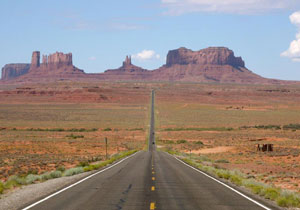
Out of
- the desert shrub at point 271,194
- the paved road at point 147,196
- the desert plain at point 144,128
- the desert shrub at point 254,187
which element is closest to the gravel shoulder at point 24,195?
the paved road at point 147,196

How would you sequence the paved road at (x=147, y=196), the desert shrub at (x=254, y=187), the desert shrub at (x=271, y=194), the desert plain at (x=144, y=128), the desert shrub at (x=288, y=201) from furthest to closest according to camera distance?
the desert plain at (x=144, y=128)
the desert shrub at (x=254, y=187)
the desert shrub at (x=271, y=194)
the desert shrub at (x=288, y=201)
the paved road at (x=147, y=196)

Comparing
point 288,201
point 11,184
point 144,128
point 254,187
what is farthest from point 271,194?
point 144,128

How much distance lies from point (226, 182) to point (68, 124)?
81.4 m

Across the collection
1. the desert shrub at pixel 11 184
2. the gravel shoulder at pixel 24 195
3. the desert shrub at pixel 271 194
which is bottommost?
the desert shrub at pixel 11 184

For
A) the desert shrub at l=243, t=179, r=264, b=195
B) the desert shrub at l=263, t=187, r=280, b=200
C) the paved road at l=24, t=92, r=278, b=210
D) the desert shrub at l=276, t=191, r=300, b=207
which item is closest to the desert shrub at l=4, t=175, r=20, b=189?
the paved road at l=24, t=92, r=278, b=210

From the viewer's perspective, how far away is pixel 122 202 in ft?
42.9

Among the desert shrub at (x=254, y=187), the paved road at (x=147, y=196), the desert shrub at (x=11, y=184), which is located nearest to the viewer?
the paved road at (x=147, y=196)

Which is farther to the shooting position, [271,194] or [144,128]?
[144,128]

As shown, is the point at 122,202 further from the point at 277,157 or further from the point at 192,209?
the point at 277,157

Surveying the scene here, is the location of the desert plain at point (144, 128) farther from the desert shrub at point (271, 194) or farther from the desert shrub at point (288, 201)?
the desert shrub at point (288, 201)

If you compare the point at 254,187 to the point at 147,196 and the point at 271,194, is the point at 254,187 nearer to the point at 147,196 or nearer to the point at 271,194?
the point at 271,194

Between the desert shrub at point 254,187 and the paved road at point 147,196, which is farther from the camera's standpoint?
the desert shrub at point 254,187

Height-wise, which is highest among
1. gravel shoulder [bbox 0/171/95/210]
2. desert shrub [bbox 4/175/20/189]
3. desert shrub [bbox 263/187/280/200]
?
desert shrub [bbox 263/187/280/200]

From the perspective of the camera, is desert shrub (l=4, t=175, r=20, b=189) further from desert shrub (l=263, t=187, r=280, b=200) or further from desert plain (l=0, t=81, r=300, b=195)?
desert shrub (l=263, t=187, r=280, b=200)
